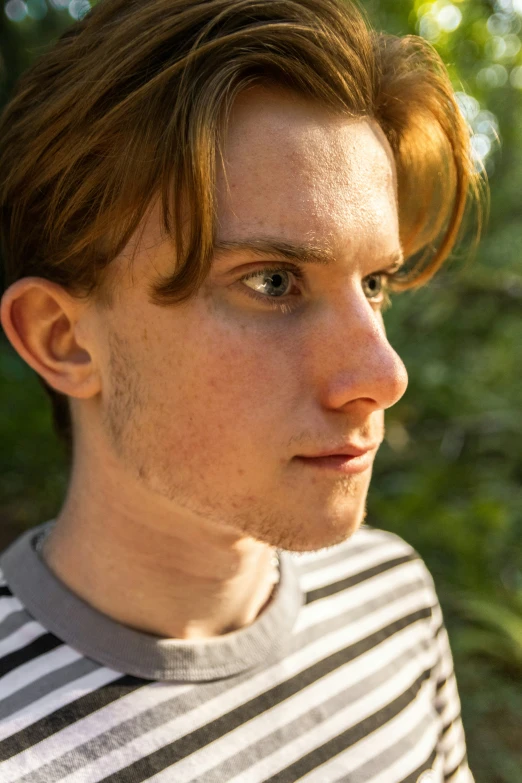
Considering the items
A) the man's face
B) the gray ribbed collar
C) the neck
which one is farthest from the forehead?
the gray ribbed collar

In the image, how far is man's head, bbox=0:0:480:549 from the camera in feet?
5.52

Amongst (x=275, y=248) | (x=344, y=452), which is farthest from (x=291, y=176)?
(x=344, y=452)

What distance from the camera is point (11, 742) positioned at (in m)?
1.58

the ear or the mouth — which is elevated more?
the ear

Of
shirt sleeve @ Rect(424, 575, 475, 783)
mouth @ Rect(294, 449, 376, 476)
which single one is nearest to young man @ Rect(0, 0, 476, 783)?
mouth @ Rect(294, 449, 376, 476)

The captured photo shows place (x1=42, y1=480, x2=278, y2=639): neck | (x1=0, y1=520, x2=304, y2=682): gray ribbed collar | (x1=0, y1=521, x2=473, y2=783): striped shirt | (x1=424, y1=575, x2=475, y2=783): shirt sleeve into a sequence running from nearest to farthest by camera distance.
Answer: (x1=0, y1=521, x2=473, y2=783): striped shirt → (x1=0, y1=520, x2=304, y2=682): gray ribbed collar → (x1=42, y1=480, x2=278, y2=639): neck → (x1=424, y1=575, x2=475, y2=783): shirt sleeve

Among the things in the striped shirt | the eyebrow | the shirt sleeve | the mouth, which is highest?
the eyebrow

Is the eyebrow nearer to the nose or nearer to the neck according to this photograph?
the nose

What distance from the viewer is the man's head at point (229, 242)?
1.68 m

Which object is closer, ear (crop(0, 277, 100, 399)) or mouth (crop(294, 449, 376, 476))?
mouth (crop(294, 449, 376, 476))

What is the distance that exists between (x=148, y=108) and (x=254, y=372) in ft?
2.12

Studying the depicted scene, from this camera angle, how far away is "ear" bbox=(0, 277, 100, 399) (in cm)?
193

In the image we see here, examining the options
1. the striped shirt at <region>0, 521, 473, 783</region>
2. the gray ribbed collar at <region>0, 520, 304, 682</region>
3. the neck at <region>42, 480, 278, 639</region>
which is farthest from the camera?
the neck at <region>42, 480, 278, 639</region>

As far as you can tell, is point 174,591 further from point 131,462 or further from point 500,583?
point 500,583
